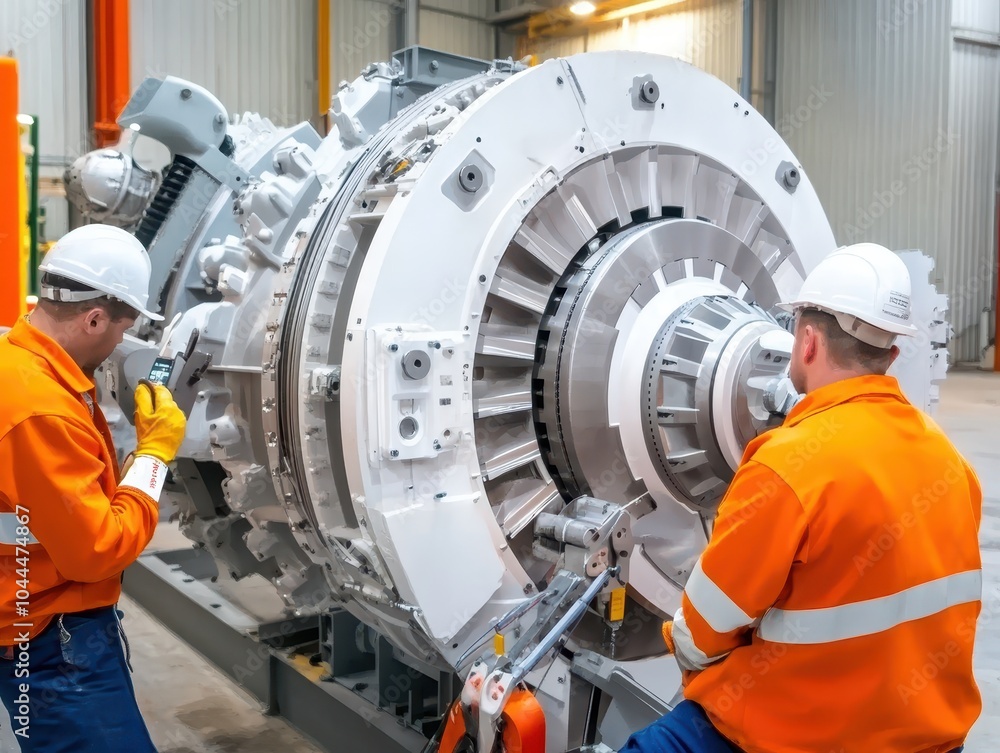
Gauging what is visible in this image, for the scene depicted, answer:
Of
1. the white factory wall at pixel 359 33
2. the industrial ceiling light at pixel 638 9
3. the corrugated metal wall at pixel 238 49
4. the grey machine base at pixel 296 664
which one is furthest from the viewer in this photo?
the industrial ceiling light at pixel 638 9

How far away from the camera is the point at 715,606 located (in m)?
1.62

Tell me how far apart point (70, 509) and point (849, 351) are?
4.90 feet

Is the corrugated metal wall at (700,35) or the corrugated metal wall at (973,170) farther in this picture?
the corrugated metal wall at (973,170)

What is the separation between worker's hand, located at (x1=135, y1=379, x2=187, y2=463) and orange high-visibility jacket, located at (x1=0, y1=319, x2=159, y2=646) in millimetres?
172

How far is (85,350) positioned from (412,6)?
9.88 m

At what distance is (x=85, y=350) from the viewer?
2.09 m

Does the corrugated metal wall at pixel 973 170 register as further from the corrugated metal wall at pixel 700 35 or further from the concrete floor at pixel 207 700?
the concrete floor at pixel 207 700

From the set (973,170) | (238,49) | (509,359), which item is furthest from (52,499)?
(973,170)

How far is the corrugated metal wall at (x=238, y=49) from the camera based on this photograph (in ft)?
29.7

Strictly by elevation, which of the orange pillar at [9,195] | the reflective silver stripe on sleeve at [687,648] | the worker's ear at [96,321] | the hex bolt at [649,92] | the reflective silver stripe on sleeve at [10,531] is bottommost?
the reflective silver stripe on sleeve at [687,648]

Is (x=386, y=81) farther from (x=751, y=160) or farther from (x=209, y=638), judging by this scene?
(x=209, y=638)

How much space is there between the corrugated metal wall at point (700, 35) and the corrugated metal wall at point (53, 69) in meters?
5.82

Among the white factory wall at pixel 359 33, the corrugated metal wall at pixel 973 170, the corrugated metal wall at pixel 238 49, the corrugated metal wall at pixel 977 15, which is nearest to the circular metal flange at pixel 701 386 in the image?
the corrugated metal wall at pixel 238 49

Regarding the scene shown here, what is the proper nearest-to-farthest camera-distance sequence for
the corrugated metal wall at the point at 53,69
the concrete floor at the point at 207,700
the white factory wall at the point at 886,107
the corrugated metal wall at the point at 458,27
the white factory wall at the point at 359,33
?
the concrete floor at the point at 207,700 → the corrugated metal wall at the point at 53,69 → the white factory wall at the point at 359,33 → the white factory wall at the point at 886,107 → the corrugated metal wall at the point at 458,27
